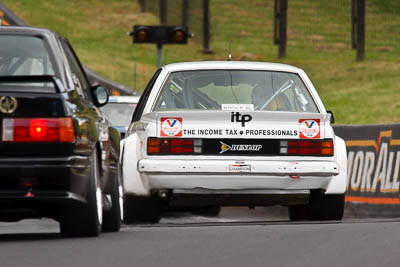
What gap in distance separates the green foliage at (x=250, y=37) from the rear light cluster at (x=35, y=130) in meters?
33.4

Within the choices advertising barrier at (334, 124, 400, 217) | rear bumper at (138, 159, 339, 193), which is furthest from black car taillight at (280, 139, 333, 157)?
advertising barrier at (334, 124, 400, 217)

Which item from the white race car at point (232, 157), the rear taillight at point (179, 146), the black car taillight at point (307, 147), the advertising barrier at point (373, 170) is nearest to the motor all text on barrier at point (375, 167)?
the advertising barrier at point (373, 170)

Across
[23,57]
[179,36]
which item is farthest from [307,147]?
[179,36]

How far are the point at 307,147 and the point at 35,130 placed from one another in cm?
337

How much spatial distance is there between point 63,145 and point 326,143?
3375 millimetres

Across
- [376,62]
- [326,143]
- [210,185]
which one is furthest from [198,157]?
[376,62]

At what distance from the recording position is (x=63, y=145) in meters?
8.77

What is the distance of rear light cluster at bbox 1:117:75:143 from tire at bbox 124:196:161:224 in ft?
9.93

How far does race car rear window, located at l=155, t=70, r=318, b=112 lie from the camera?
1202 cm

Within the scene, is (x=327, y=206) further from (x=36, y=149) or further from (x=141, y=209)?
(x=36, y=149)

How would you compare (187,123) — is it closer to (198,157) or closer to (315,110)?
(198,157)

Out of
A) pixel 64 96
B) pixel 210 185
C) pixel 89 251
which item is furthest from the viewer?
pixel 210 185

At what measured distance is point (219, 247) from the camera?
8.44 m

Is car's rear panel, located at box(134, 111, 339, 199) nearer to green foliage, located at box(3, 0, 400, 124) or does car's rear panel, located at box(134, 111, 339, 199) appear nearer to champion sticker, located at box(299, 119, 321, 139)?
champion sticker, located at box(299, 119, 321, 139)
